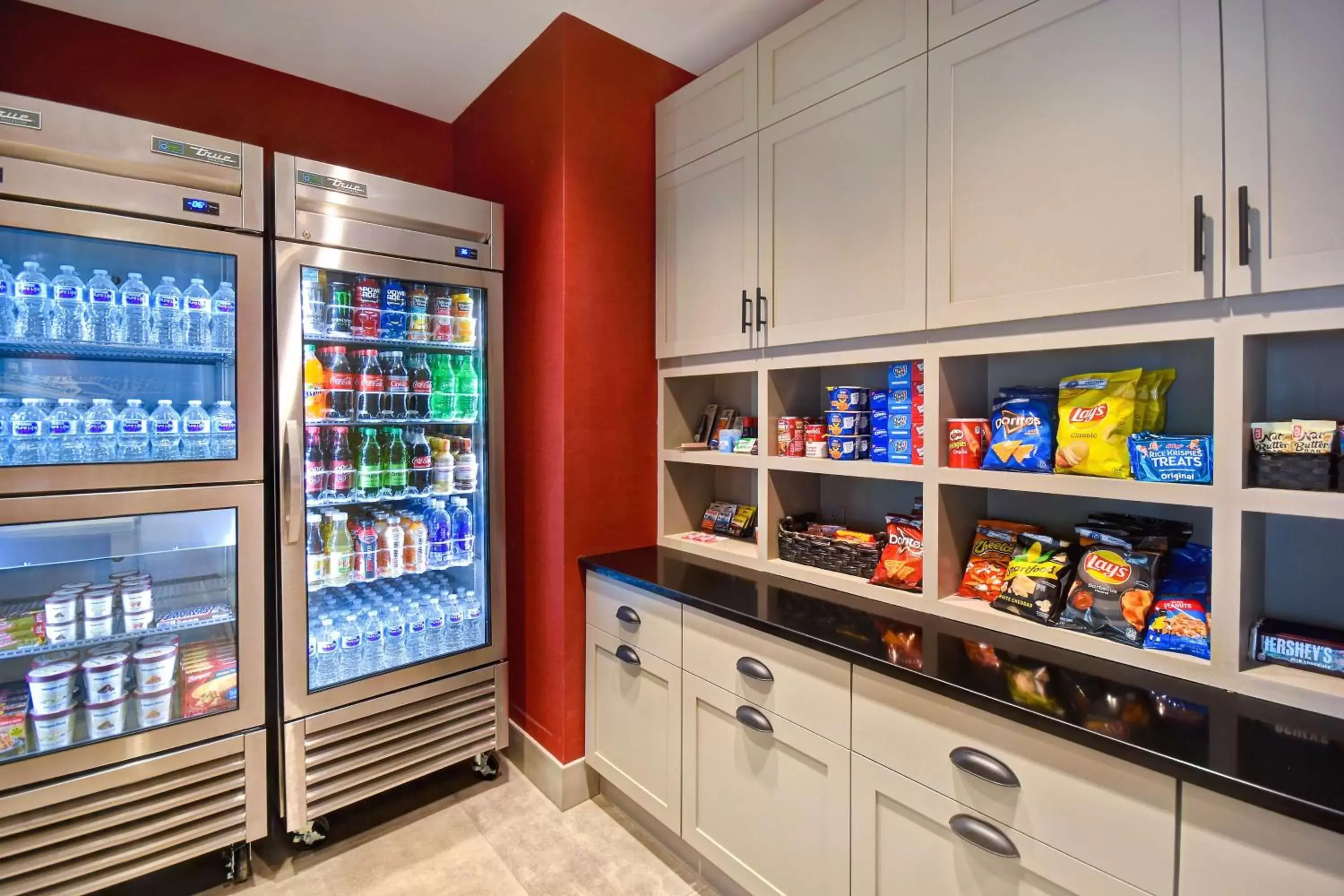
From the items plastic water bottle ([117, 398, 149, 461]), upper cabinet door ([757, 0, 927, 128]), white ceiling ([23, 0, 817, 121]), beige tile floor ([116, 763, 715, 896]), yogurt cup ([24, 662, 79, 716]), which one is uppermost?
white ceiling ([23, 0, 817, 121])

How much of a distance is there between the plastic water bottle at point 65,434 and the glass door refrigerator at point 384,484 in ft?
1.60

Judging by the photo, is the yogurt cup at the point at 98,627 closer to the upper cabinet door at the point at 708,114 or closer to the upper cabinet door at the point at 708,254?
the upper cabinet door at the point at 708,254

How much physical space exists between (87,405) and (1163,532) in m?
2.87

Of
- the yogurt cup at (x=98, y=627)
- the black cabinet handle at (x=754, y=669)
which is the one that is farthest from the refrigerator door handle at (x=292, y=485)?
the black cabinet handle at (x=754, y=669)

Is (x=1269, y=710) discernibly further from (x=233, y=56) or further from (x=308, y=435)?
A: (x=233, y=56)

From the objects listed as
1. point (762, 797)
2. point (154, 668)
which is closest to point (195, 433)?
point (154, 668)

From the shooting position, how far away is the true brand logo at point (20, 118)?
1.52 meters

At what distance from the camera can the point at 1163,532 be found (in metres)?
1.44

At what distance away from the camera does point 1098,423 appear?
1.39 m

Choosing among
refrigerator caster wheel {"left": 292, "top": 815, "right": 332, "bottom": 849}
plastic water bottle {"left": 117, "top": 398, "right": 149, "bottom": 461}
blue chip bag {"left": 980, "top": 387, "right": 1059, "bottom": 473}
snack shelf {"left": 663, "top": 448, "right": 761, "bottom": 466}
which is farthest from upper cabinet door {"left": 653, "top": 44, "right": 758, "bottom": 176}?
refrigerator caster wheel {"left": 292, "top": 815, "right": 332, "bottom": 849}

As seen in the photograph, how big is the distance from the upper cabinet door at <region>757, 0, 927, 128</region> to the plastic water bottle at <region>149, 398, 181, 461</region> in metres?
2.04

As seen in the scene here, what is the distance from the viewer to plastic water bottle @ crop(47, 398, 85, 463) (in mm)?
1704

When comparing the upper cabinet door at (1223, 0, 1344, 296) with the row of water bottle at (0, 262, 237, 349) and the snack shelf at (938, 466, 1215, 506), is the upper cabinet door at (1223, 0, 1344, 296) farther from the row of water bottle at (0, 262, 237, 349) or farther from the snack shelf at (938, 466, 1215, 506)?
the row of water bottle at (0, 262, 237, 349)

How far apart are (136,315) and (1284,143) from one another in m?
2.73
